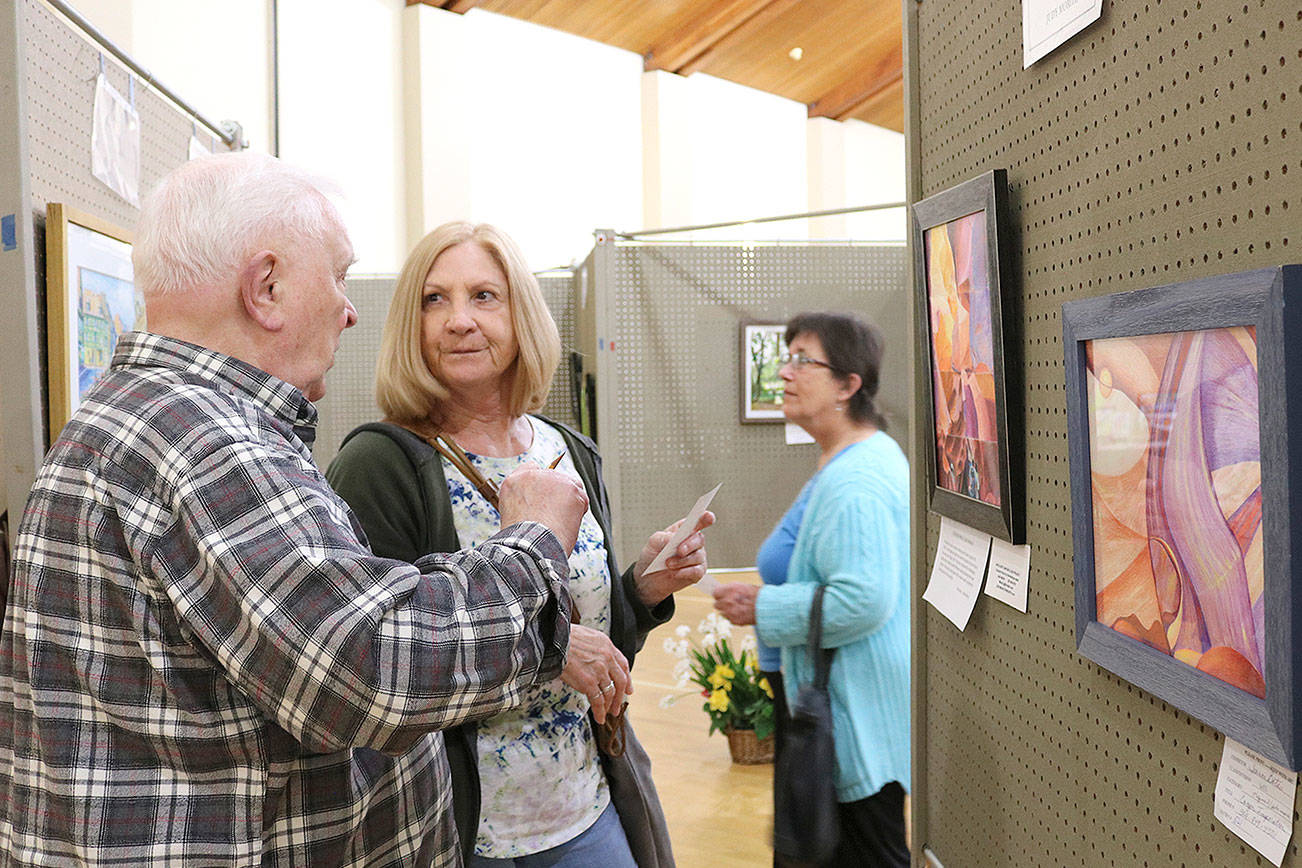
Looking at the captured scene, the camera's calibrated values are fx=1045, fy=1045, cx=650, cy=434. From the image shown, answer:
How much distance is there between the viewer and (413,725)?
1033 millimetres

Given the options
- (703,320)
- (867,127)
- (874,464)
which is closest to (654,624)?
(874,464)

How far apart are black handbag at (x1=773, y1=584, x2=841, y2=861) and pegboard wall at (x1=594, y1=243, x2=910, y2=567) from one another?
11.8 feet

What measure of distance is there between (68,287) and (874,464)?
5.14ft

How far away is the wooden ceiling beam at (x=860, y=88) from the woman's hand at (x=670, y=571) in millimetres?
11122

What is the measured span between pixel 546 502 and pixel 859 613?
3.37ft

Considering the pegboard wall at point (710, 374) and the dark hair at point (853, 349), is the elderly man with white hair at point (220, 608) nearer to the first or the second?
the dark hair at point (853, 349)

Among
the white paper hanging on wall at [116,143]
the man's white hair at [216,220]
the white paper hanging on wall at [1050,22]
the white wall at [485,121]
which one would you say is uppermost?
the white wall at [485,121]

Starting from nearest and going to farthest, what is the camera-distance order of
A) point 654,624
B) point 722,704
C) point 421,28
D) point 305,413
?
point 305,413 → point 654,624 → point 722,704 → point 421,28

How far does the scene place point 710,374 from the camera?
5.74 metres

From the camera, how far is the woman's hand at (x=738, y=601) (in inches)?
89.2

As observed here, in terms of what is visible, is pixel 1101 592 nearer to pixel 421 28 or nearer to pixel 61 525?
pixel 61 525

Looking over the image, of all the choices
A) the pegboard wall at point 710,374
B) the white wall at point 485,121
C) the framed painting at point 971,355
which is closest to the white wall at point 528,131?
the white wall at point 485,121

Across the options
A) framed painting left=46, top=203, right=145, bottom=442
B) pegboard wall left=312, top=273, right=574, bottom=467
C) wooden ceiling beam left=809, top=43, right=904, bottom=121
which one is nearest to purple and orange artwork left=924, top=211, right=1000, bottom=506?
framed painting left=46, top=203, right=145, bottom=442

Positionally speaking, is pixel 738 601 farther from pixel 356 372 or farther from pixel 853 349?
pixel 356 372
